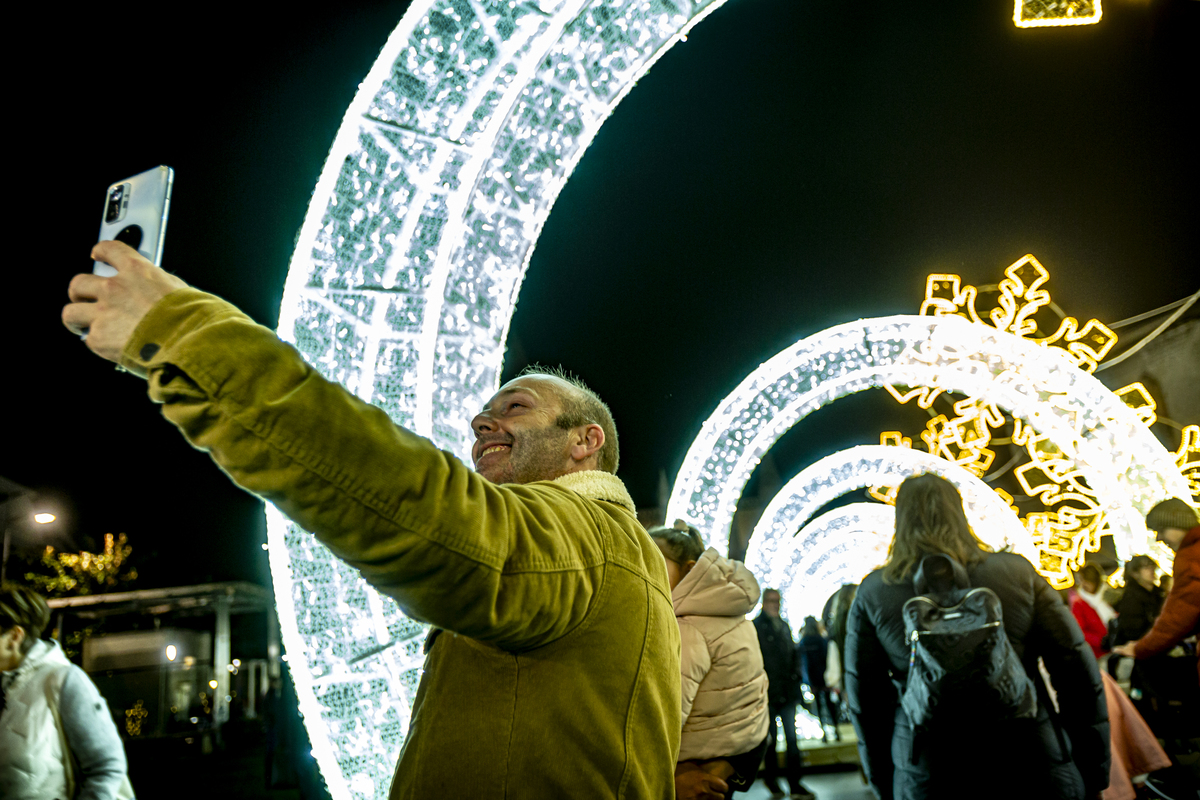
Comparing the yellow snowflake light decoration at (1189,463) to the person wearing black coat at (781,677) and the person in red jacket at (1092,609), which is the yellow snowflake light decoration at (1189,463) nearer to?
the person in red jacket at (1092,609)

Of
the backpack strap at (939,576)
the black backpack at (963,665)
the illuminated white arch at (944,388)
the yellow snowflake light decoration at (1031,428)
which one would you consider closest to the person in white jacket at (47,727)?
the black backpack at (963,665)

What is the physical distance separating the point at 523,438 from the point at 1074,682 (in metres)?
2.58

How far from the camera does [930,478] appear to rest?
375 centimetres

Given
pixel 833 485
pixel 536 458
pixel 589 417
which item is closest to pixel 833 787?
pixel 833 485

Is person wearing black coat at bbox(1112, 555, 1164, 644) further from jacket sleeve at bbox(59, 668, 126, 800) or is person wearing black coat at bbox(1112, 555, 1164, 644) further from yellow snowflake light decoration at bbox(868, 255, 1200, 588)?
jacket sleeve at bbox(59, 668, 126, 800)

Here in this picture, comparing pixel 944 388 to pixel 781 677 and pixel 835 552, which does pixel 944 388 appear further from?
pixel 835 552

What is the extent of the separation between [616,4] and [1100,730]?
3.58 metres

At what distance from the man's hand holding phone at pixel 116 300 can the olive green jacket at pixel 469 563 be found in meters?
0.03

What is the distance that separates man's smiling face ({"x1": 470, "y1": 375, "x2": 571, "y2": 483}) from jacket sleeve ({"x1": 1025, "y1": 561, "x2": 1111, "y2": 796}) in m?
2.27

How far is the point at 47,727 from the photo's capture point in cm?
358

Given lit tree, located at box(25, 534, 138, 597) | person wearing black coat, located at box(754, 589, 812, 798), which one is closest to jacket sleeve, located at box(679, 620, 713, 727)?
person wearing black coat, located at box(754, 589, 812, 798)

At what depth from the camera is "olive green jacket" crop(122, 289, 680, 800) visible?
1.29 m

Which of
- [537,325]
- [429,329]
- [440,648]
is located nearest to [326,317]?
[429,329]

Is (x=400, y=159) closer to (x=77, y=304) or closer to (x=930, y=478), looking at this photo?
(x=77, y=304)
